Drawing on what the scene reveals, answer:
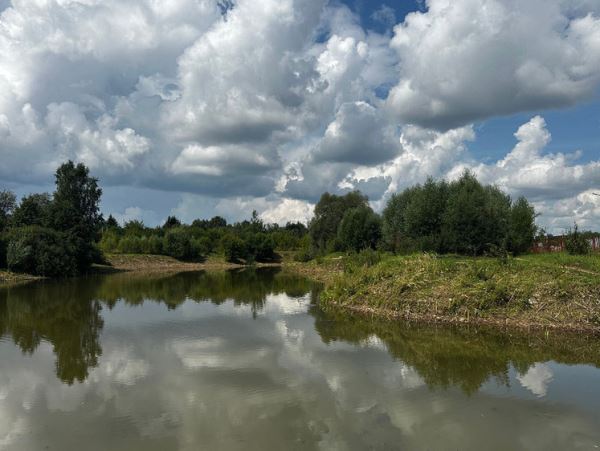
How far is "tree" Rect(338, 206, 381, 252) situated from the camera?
61.1m

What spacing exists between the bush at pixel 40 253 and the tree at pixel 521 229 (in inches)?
1855

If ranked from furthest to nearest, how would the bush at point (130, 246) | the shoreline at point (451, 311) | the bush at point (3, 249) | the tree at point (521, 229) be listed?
the bush at point (130, 246) → the bush at point (3, 249) → the tree at point (521, 229) → the shoreline at point (451, 311)

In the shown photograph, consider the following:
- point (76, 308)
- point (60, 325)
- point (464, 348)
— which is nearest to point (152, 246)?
point (76, 308)

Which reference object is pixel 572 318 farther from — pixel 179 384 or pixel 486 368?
pixel 179 384

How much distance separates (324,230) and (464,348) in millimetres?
57728

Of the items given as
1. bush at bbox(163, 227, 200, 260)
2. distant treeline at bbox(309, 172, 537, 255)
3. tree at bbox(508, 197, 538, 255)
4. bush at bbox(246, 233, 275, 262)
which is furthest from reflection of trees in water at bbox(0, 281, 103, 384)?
bush at bbox(246, 233, 275, 262)

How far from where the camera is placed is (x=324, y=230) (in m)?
73.1

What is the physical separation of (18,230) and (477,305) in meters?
50.7

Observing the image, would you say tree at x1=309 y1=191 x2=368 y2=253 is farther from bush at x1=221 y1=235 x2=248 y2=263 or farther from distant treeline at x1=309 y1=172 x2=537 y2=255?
bush at x1=221 y1=235 x2=248 y2=263

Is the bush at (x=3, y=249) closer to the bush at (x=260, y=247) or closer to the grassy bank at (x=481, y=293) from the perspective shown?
the grassy bank at (x=481, y=293)

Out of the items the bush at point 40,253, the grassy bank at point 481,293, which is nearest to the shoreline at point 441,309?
the grassy bank at point 481,293

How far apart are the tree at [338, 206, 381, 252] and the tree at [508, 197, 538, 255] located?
758 inches

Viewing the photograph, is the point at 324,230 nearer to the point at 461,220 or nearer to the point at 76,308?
the point at 461,220

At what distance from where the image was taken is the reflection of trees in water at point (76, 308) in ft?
49.9
